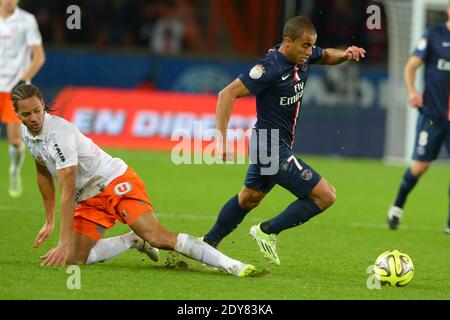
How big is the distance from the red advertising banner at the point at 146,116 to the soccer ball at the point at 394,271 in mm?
11891

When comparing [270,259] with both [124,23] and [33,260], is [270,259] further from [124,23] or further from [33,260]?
[124,23]

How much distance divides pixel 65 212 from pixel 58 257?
351 millimetres

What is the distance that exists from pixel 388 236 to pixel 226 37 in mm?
14292

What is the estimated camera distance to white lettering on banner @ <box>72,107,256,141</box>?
65.2ft

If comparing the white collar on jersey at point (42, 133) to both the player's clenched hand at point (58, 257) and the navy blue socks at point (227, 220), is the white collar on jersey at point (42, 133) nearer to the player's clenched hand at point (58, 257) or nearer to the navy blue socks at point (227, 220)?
the player's clenched hand at point (58, 257)

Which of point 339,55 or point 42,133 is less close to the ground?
point 339,55

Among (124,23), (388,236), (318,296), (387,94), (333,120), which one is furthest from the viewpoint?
(124,23)

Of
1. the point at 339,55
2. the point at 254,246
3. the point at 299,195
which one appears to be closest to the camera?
the point at 299,195

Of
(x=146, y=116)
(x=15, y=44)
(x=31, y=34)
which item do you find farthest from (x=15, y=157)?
(x=146, y=116)

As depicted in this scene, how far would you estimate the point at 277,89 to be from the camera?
856cm

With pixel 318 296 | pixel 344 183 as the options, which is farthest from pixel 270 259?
pixel 344 183

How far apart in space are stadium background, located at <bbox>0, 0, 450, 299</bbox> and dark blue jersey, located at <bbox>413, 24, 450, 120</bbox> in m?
1.42

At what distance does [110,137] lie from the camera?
20094mm

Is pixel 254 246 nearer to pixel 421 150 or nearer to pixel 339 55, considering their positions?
pixel 339 55
